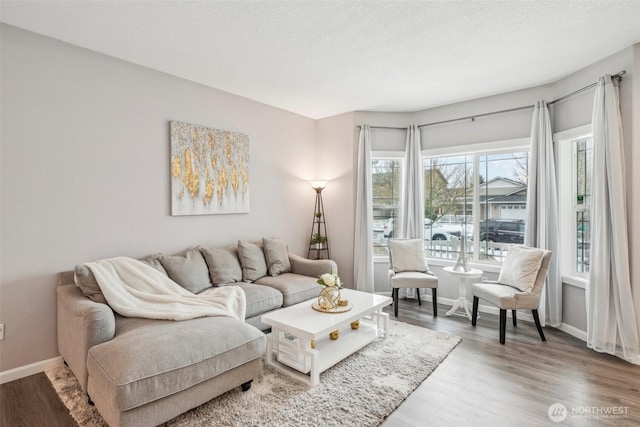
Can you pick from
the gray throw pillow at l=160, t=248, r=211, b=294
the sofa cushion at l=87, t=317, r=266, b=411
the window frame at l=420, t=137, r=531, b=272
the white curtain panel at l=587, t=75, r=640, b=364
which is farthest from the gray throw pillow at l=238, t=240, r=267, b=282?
the white curtain panel at l=587, t=75, r=640, b=364

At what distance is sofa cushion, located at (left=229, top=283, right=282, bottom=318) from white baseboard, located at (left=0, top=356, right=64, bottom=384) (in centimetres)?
157

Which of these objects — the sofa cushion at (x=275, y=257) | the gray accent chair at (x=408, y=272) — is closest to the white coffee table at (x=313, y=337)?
the gray accent chair at (x=408, y=272)

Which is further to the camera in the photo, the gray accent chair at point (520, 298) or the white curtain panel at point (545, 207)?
the white curtain panel at point (545, 207)

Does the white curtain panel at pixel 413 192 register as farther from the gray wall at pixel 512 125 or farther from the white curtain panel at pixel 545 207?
the white curtain panel at pixel 545 207

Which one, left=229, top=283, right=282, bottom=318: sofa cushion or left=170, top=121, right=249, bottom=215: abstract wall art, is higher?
left=170, top=121, right=249, bottom=215: abstract wall art

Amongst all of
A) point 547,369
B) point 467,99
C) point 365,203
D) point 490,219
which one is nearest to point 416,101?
point 467,99

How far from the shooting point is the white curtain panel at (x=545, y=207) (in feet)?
11.8

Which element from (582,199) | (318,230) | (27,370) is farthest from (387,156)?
(27,370)

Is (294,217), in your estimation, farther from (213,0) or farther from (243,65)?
(213,0)

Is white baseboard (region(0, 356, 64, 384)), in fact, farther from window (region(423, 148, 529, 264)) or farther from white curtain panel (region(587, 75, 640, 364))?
white curtain panel (region(587, 75, 640, 364))

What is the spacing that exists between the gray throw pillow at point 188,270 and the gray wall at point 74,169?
29cm

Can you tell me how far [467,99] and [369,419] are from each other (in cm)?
392

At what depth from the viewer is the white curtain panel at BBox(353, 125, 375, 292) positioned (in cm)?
467

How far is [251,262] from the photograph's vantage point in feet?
12.3
